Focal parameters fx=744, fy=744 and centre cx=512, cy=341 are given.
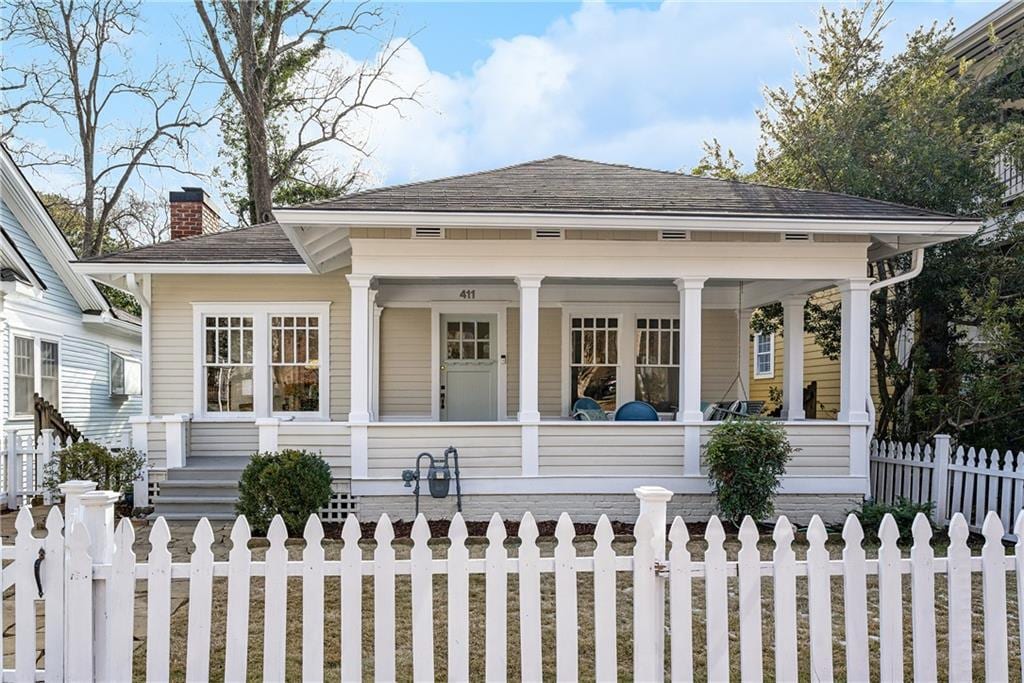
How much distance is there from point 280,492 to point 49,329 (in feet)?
25.1

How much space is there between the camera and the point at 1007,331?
8.48 metres

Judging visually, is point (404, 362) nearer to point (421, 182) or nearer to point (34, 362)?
point (421, 182)

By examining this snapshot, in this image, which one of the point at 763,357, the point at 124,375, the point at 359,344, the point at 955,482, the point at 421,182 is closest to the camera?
the point at 955,482

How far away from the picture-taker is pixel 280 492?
294 inches

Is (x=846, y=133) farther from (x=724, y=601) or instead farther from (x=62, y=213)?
(x=62, y=213)

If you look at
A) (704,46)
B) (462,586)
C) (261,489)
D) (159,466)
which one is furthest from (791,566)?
(704,46)

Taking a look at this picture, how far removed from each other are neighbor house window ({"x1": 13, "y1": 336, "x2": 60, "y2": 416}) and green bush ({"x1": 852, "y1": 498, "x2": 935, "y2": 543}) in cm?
1179

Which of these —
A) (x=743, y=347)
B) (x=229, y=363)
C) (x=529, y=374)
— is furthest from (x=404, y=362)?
(x=743, y=347)

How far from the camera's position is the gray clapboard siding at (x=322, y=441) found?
841cm

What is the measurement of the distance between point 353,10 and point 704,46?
39.5 ft

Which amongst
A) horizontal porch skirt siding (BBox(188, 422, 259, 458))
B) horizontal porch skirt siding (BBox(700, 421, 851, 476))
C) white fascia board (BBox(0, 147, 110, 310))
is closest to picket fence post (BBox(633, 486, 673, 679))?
horizontal porch skirt siding (BBox(700, 421, 851, 476))

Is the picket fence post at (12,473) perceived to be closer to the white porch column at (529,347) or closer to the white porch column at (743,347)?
the white porch column at (529,347)

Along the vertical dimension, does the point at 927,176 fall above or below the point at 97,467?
above

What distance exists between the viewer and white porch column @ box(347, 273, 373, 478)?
814 cm
